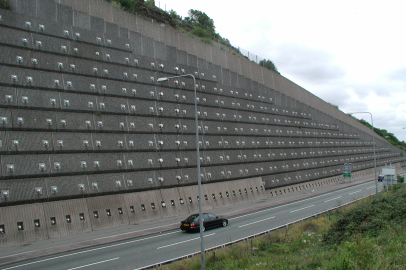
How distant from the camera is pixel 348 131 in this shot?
3637 inches

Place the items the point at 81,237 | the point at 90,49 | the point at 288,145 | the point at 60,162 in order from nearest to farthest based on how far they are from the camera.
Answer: the point at 81,237
the point at 60,162
the point at 90,49
the point at 288,145

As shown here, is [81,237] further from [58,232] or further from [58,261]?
[58,261]

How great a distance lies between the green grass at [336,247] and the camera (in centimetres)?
1097

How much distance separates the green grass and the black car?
6117mm

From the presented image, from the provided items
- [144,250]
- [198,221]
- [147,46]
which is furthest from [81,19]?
[144,250]

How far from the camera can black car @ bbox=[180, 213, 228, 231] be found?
25.2 metres

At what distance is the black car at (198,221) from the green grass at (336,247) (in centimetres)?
612

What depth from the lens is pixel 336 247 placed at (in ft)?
50.6

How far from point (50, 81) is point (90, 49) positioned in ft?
20.8

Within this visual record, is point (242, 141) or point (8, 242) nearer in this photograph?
point (8, 242)

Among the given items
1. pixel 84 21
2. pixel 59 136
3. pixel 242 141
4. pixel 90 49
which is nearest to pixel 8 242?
pixel 59 136

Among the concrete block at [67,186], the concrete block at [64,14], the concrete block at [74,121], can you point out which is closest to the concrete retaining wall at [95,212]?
the concrete block at [67,186]

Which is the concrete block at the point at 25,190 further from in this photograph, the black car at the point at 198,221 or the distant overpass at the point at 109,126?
Answer: the black car at the point at 198,221

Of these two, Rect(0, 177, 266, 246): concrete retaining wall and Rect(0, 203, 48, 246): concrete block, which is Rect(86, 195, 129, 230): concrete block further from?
Rect(0, 203, 48, 246): concrete block
